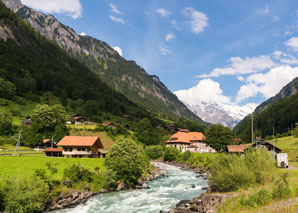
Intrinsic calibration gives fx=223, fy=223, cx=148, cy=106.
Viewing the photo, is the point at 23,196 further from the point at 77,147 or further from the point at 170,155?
the point at 170,155

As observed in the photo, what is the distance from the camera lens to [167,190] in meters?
48.0

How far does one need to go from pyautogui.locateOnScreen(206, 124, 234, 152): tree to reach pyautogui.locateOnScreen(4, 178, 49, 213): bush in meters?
83.0

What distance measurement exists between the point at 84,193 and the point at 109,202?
5470 millimetres

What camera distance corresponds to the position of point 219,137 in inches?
4021

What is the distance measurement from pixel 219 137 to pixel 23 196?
87.2 m

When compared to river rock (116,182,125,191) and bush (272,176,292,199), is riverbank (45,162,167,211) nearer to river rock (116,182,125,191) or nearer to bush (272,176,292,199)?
river rock (116,182,125,191)

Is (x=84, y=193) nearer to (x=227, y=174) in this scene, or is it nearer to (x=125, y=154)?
(x=125, y=154)

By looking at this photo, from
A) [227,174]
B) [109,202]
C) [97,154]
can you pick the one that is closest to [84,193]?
[109,202]

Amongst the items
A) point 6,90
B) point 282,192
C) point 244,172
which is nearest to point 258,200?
point 282,192

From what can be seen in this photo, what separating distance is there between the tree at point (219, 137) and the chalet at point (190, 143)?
17.2 m

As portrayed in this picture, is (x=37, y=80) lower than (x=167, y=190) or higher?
higher

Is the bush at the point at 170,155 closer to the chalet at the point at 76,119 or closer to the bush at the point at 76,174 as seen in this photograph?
the bush at the point at 76,174

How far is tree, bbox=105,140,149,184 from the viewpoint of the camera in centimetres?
4922

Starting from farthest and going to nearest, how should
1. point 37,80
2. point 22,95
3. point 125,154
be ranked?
point 37,80, point 22,95, point 125,154
